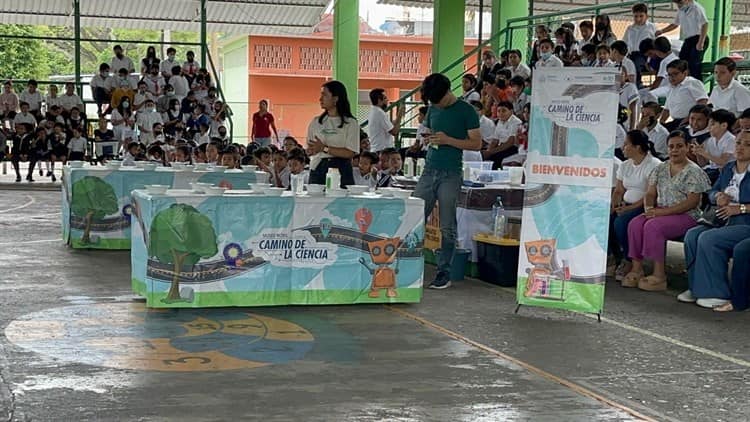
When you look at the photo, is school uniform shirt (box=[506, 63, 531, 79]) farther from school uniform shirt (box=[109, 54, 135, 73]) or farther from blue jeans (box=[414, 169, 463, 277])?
school uniform shirt (box=[109, 54, 135, 73])

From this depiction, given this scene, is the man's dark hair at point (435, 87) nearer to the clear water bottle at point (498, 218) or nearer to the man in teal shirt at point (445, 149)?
the man in teal shirt at point (445, 149)

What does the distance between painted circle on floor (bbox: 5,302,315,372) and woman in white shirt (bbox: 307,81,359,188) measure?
2.22 metres

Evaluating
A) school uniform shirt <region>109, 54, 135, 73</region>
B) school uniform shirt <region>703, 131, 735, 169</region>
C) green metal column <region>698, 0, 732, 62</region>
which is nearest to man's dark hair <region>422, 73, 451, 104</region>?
school uniform shirt <region>703, 131, 735, 169</region>

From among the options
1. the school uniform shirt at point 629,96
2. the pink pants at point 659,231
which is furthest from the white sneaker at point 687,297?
the school uniform shirt at point 629,96

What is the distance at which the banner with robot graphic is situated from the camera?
7008mm

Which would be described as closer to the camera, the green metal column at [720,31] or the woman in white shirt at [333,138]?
the woman in white shirt at [333,138]

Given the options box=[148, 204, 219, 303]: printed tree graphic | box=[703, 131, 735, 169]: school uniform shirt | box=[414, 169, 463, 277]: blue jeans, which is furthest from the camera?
box=[703, 131, 735, 169]: school uniform shirt

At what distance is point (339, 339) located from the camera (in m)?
6.39

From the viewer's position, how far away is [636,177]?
9.35 metres

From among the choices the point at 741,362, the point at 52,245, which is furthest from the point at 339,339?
the point at 52,245

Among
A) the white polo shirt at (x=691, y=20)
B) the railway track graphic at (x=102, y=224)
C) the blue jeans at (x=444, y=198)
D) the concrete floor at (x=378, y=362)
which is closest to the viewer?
the concrete floor at (x=378, y=362)

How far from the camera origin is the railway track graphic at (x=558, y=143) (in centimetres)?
703

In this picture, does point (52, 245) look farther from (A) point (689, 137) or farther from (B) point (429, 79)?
(A) point (689, 137)

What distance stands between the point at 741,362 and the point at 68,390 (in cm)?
403
